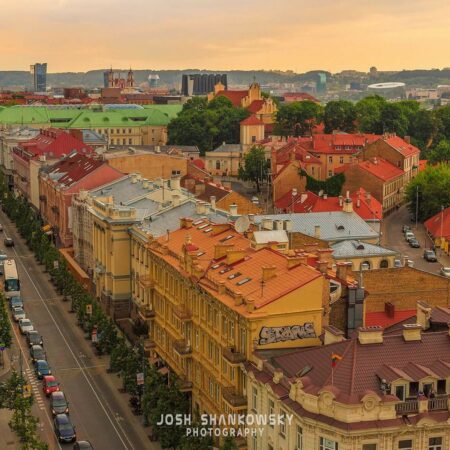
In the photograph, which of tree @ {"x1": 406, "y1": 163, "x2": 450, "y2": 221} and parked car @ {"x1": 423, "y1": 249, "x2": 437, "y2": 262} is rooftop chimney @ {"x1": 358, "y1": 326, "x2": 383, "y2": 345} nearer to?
parked car @ {"x1": 423, "y1": 249, "x2": 437, "y2": 262}

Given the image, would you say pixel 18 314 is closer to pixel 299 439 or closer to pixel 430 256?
pixel 430 256

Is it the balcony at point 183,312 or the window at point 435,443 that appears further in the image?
the balcony at point 183,312

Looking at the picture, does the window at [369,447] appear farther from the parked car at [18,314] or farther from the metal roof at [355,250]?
the parked car at [18,314]

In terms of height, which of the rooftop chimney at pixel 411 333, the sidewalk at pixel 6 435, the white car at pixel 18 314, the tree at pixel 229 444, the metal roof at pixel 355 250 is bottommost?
the sidewalk at pixel 6 435

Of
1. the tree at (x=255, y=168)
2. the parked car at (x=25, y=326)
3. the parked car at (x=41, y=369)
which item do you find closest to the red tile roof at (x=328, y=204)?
the tree at (x=255, y=168)

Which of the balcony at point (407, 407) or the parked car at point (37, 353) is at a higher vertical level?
the balcony at point (407, 407)

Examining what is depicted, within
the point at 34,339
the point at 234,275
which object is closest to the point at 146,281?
the point at 34,339

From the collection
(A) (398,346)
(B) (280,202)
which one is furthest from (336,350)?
(B) (280,202)
